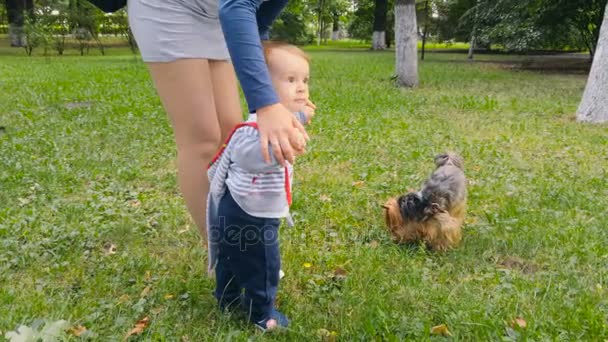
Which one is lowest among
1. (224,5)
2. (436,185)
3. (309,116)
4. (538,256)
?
(538,256)

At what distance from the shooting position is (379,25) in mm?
32344

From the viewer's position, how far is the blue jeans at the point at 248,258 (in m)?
2.08

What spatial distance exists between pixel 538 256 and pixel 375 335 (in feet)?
4.81

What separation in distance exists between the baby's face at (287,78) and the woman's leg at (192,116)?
459 millimetres

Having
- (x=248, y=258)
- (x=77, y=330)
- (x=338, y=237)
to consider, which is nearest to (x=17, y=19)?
(x=338, y=237)

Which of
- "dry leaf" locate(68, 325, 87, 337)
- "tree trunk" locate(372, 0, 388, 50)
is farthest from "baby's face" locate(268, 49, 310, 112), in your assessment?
"tree trunk" locate(372, 0, 388, 50)

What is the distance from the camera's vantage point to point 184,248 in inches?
131

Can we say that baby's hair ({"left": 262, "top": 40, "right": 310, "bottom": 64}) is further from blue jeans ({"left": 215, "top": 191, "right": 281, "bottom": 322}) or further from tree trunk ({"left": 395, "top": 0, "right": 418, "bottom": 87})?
tree trunk ({"left": 395, "top": 0, "right": 418, "bottom": 87})

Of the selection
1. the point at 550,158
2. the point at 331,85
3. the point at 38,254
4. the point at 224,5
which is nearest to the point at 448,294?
the point at 224,5

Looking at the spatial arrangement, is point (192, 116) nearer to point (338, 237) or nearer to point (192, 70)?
point (192, 70)

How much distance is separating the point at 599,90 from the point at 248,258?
7.14 m

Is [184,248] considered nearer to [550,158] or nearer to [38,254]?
[38,254]

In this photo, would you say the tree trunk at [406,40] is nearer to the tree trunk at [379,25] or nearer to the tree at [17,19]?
the tree at [17,19]

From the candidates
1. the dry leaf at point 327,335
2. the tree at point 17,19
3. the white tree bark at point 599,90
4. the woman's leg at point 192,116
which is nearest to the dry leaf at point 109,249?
the woman's leg at point 192,116
